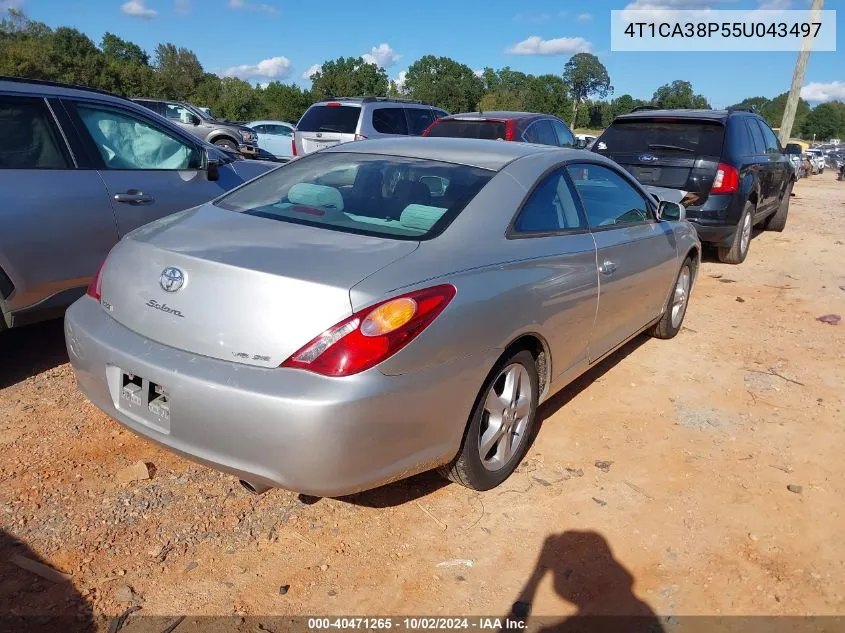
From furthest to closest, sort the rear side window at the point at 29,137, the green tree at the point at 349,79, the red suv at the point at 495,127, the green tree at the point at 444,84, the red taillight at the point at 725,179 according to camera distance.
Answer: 1. the green tree at the point at 444,84
2. the green tree at the point at 349,79
3. the red suv at the point at 495,127
4. the red taillight at the point at 725,179
5. the rear side window at the point at 29,137

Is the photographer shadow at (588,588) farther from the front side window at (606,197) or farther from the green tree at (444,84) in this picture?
the green tree at (444,84)

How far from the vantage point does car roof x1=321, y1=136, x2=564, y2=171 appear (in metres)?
3.35

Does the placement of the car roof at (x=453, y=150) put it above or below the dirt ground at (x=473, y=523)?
above

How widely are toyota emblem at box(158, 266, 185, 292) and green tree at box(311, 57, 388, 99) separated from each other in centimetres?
6320

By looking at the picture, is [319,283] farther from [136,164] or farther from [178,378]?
[136,164]

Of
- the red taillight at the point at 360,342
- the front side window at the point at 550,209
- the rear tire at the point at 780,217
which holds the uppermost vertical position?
the front side window at the point at 550,209

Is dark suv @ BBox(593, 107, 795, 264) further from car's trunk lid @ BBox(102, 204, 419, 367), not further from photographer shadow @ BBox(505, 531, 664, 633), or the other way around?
car's trunk lid @ BBox(102, 204, 419, 367)

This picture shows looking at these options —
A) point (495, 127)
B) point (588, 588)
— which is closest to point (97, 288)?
point (588, 588)

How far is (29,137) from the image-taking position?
401 centimetres

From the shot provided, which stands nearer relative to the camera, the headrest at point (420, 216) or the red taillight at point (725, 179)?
the headrest at point (420, 216)

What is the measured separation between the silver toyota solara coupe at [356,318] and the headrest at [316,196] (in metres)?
0.01

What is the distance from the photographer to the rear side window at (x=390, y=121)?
38.4ft

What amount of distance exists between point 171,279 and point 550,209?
6.13ft

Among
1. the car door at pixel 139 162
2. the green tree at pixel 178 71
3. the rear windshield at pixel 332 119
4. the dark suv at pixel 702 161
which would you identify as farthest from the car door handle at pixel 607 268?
the green tree at pixel 178 71
